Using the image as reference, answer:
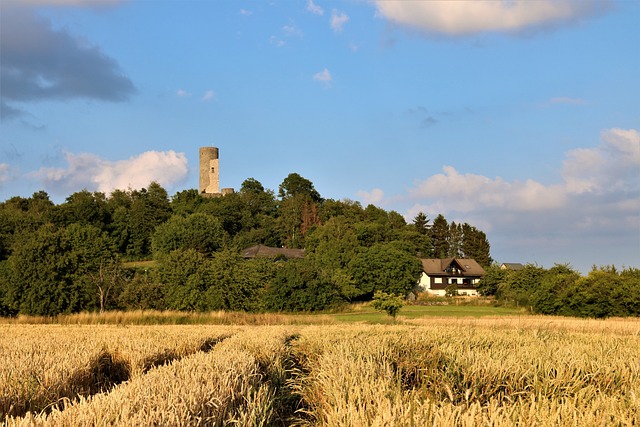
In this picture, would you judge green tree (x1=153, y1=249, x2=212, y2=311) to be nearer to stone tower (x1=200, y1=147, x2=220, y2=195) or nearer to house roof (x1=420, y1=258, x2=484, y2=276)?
house roof (x1=420, y1=258, x2=484, y2=276)

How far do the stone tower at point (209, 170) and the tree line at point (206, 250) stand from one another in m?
11.1

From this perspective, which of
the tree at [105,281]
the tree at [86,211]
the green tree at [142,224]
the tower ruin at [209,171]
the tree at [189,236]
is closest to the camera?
the tree at [105,281]

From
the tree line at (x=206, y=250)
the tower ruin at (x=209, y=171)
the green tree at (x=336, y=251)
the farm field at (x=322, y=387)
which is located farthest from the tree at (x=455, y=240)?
the farm field at (x=322, y=387)

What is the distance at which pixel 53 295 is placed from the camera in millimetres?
57438

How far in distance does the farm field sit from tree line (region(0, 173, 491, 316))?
4246 cm

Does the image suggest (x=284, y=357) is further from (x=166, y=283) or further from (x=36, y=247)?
(x=36, y=247)

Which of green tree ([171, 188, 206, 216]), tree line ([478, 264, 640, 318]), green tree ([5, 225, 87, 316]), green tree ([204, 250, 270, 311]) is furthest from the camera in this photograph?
green tree ([171, 188, 206, 216])

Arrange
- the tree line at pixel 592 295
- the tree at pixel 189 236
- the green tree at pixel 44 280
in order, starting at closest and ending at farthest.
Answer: the tree line at pixel 592 295 → the green tree at pixel 44 280 → the tree at pixel 189 236

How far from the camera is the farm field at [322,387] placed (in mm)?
5824

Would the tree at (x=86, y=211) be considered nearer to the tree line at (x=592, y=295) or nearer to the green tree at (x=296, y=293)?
the green tree at (x=296, y=293)

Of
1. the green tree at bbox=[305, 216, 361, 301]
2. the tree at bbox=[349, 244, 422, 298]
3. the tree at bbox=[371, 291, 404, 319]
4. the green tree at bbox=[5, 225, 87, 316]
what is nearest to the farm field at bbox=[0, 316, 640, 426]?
the tree at bbox=[371, 291, 404, 319]

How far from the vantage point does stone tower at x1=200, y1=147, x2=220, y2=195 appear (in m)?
157

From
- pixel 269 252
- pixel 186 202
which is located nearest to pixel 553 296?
pixel 269 252

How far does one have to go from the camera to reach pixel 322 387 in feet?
29.6
